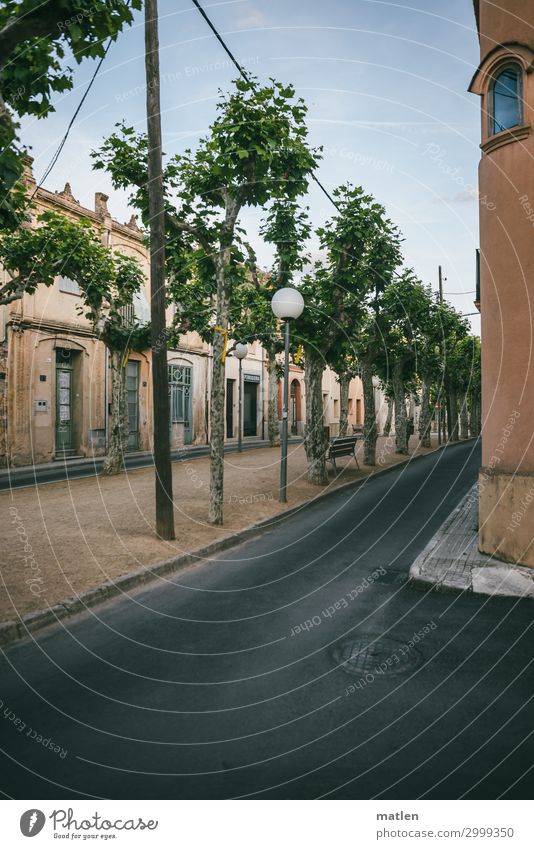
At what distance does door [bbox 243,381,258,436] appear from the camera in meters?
36.3

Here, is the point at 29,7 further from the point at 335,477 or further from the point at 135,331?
the point at 335,477

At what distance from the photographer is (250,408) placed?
3700 cm

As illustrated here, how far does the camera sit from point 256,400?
37.3 meters

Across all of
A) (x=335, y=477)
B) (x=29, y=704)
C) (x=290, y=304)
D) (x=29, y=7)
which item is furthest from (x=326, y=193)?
(x=29, y=704)

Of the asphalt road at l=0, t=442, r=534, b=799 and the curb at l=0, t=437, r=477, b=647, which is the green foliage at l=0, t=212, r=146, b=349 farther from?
the asphalt road at l=0, t=442, r=534, b=799

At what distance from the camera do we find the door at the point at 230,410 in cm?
3312

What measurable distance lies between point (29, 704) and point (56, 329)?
19.1m

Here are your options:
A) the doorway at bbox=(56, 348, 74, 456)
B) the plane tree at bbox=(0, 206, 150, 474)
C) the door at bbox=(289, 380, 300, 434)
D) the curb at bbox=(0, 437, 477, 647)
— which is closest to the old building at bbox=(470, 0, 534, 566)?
the curb at bbox=(0, 437, 477, 647)

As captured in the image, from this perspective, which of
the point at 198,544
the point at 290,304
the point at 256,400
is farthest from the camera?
the point at 256,400

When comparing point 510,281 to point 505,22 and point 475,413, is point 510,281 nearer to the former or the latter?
point 505,22

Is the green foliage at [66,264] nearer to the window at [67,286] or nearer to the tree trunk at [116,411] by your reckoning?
the tree trunk at [116,411]

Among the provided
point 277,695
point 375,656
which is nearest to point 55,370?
point 375,656

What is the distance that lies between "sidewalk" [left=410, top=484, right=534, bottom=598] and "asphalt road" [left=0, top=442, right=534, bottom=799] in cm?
21

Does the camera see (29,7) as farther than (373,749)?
Yes
